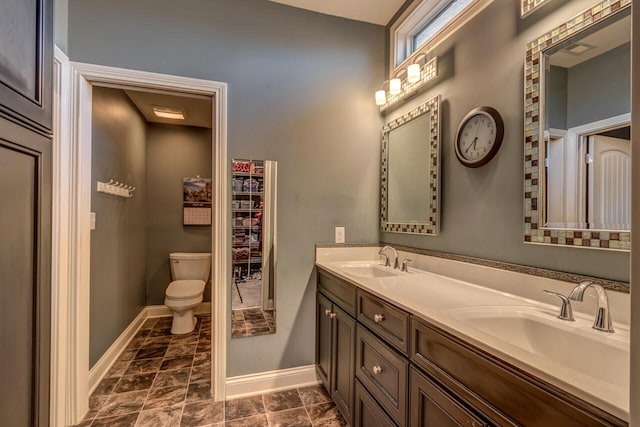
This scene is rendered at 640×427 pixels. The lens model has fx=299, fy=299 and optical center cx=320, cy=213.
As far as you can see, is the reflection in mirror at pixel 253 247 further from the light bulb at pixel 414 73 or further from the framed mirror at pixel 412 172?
the light bulb at pixel 414 73

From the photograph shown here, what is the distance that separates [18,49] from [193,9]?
148 centimetres

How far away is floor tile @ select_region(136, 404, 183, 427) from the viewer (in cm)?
174

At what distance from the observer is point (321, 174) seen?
2.21 metres

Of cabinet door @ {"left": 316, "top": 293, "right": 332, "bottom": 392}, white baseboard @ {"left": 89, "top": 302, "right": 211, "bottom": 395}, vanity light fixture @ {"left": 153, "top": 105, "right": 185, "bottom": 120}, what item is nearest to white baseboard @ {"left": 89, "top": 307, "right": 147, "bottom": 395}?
white baseboard @ {"left": 89, "top": 302, "right": 211, "bottom": 395}

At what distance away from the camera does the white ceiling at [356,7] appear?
82.3 inches

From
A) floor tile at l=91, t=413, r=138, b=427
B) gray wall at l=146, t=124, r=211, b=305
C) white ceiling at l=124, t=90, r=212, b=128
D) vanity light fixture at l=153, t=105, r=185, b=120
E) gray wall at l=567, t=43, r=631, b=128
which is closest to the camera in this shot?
gray wall at l=567, t=43, r=631, b=128

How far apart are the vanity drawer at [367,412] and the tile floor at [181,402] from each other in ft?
1.19

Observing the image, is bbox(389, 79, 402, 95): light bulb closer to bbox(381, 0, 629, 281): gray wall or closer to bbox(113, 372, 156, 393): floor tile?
bbox(381, 0, 629, 281): gray wall

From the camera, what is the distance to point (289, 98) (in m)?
2.13

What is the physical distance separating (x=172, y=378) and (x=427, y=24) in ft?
10.2

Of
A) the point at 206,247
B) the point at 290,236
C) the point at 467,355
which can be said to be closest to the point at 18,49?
the point at 467,355

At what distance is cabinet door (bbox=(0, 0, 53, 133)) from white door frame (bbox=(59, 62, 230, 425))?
1009mm

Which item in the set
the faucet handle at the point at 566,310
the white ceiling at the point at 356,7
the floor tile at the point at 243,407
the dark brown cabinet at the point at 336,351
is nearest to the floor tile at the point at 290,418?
the floor tile at the point at 243,407

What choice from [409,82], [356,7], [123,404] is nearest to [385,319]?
[409,82]
